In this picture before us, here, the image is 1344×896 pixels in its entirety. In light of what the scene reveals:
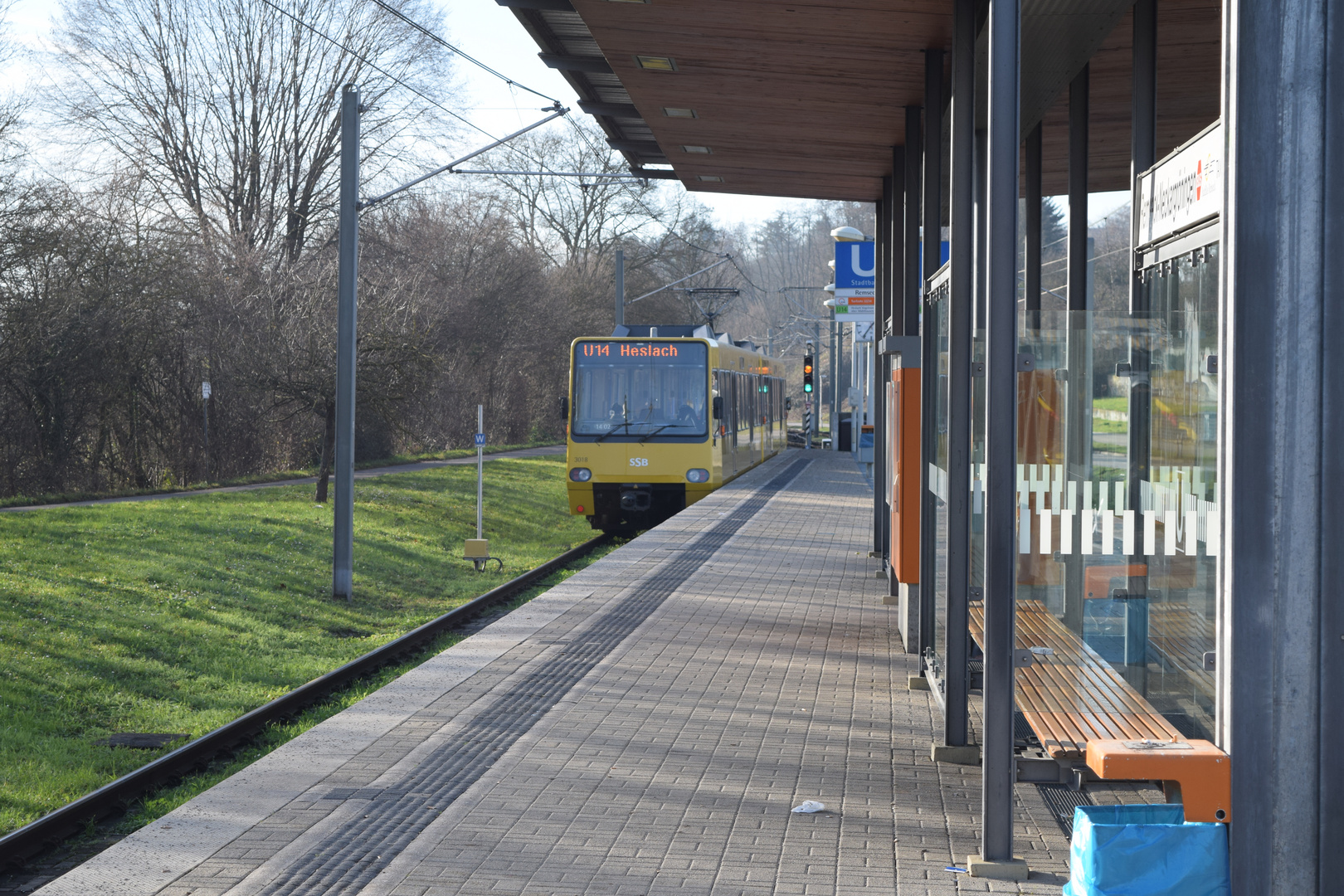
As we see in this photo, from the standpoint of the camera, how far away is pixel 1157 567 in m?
4.55

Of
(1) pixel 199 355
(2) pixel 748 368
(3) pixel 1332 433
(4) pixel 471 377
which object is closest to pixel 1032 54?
(3) pixel 1332 433

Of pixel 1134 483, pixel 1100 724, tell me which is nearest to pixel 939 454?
pixel 1134 483

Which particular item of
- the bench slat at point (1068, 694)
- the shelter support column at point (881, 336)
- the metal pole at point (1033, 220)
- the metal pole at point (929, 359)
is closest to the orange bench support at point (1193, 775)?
the bench slat at point (1068, 694)

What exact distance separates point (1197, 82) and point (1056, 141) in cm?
195

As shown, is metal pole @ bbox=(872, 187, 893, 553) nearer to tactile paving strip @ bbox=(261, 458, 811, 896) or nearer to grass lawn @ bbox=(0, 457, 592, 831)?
tactile paving strip @ bbox=(261, 458, 811, 896)

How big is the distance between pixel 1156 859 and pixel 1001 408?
1.58 meters

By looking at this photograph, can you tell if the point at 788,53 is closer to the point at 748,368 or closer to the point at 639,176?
the point at 639,176

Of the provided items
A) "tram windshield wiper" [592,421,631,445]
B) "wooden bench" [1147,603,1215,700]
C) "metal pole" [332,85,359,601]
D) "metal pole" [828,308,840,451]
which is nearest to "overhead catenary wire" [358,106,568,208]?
"metal pole" [332,85,359,601]

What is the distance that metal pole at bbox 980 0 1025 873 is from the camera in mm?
4555

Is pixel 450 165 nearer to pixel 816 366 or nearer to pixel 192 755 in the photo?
pixel 192 755

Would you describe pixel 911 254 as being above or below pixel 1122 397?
above

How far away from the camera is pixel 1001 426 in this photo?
4602 mm

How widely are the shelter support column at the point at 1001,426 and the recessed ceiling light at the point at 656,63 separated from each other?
323 centimetres

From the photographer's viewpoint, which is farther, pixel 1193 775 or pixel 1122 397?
pixel 1122 397
